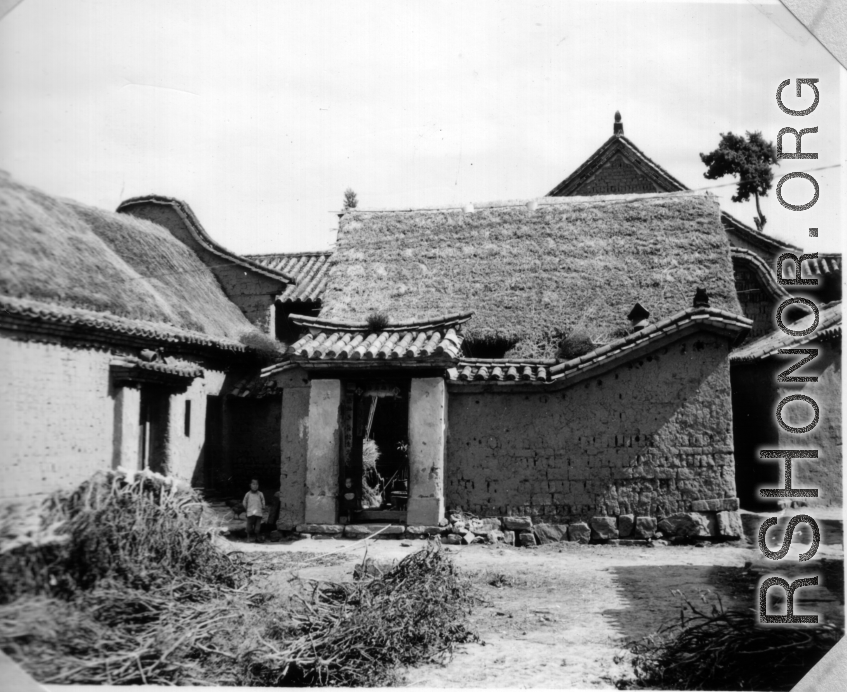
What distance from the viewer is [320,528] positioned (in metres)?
12.3

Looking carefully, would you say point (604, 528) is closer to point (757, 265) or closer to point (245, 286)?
point (757, 265)

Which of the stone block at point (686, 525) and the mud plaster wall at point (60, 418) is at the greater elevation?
the mud plaster wall at point (60, 418)

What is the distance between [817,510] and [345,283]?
28.4ft

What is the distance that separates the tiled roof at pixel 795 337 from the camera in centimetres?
975

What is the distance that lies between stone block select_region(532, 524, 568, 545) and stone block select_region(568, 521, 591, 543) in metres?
0.08

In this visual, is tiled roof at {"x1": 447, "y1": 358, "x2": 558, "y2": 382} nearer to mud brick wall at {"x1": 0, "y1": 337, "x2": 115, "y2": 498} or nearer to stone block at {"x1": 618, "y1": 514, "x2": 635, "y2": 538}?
stone block at {"x1": 618, "y1": 514, "x2": 635, "y2": 538}

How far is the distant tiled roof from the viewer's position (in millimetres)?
18812

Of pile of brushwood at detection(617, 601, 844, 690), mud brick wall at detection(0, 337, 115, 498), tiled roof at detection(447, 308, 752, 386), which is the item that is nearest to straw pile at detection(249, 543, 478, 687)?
pile of brushwood at detection(617, 601, 844, 690)

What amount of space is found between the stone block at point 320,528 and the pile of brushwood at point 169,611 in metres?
3.77

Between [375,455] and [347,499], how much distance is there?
5049 millimetres

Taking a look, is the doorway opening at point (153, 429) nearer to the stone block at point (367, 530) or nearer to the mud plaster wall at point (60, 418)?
the mud plaster wall at point (60, 418)

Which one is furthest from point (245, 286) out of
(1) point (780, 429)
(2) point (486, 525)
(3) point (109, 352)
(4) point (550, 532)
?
(1) point (780, 429)

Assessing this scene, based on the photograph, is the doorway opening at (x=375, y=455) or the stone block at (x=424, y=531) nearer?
the stone block at (x=424, y=531)

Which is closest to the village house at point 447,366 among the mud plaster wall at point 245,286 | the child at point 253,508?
the child at point 253,508
